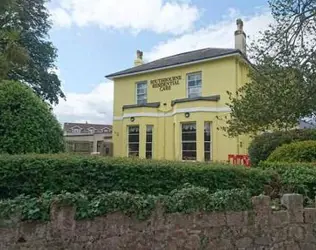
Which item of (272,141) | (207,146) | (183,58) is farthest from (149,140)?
(272,141)

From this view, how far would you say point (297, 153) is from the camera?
9141mm

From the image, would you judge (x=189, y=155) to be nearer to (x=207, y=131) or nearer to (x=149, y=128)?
(x=207, y=131)

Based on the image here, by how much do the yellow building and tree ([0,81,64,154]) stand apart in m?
12.1

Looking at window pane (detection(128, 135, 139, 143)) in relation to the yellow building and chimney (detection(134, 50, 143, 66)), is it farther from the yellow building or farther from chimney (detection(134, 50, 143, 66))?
chimney (detection(134, 50, 143, 66))

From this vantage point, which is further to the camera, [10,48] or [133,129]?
[133,129]

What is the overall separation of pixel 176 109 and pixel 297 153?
34.4 ft

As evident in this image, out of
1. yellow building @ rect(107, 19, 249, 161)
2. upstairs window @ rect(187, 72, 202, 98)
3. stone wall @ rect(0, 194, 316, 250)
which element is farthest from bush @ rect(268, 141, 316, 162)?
upstairs window @ rect(187, 72, 202, 98)

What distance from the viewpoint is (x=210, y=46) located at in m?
22.1

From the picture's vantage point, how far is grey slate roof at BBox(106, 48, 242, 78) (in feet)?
61.9

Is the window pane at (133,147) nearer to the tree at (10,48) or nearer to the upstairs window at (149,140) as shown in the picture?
the upstairs window at (149,140)

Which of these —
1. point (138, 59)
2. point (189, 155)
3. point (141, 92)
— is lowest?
point (189, 155)

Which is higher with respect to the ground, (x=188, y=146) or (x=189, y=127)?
(x=189, y=127)

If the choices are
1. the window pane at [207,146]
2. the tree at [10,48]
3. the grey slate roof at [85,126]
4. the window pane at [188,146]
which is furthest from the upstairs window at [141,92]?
the grey slate roof at [85,126]

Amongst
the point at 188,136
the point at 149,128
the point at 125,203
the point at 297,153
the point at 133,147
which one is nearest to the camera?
the point at 125,203
